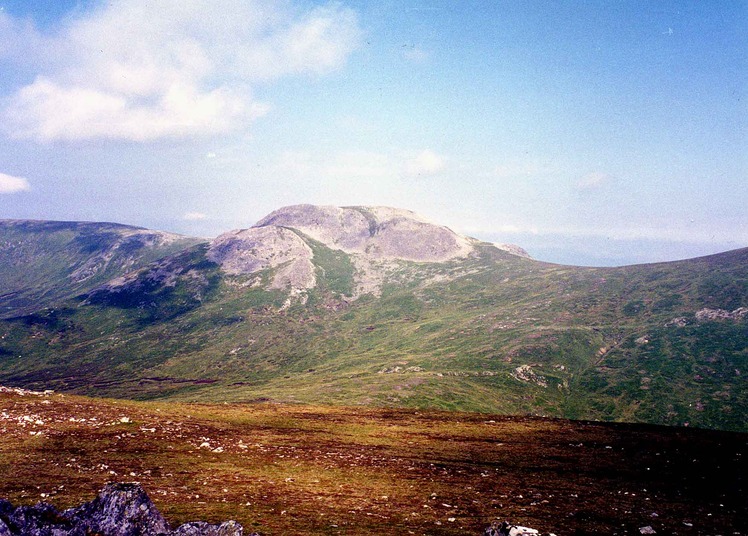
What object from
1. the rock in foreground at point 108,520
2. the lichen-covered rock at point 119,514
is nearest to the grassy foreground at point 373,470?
the rock in foreground at point 108,520

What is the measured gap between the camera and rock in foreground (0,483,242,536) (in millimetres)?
18109

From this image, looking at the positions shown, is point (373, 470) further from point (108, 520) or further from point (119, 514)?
point (108, 520)

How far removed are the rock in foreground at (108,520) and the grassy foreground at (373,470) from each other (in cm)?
430

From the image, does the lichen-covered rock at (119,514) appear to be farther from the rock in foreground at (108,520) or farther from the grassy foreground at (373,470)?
the grassy foreground at (373,470)

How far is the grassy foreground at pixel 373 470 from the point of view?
26.3 metres

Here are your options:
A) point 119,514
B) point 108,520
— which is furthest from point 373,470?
point 108,520

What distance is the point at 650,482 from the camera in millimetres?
35656

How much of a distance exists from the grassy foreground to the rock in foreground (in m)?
4.30

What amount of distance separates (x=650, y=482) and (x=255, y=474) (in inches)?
1473

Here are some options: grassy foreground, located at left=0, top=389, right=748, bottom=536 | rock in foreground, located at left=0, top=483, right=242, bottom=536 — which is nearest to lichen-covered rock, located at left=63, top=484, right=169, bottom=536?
rock in foreground, located at left=0, top=483, right=242, bottom=536

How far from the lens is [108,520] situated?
64.5ft

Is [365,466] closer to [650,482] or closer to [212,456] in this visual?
[212,456]

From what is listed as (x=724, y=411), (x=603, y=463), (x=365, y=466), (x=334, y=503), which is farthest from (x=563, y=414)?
(x=334, y=503)

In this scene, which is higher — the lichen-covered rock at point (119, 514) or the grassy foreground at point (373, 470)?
the lichen-covered rock at point (119, 514)
